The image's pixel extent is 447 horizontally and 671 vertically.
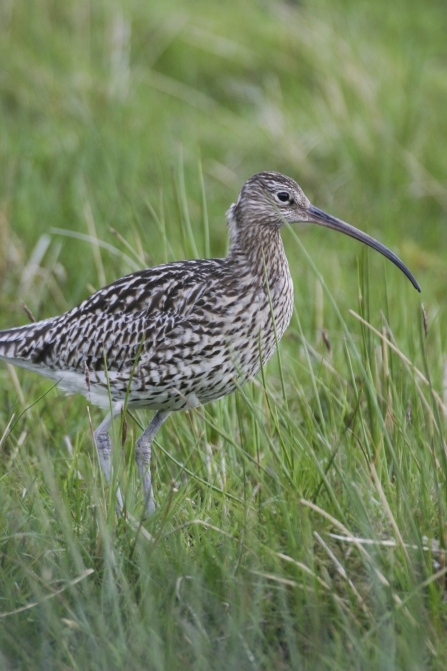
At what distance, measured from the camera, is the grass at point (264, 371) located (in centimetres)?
324

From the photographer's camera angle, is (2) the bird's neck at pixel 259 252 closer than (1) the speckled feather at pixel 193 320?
No

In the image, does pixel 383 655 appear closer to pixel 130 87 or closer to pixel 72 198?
pixel 72 198

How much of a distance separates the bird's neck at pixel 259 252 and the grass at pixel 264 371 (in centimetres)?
31

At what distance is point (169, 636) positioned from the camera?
10.1 ft

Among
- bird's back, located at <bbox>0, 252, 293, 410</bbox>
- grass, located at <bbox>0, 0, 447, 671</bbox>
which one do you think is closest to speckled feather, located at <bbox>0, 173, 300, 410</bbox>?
bird's back, located at <bbox>0, 252, 293, 410</bbox>

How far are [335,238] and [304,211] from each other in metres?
3.70

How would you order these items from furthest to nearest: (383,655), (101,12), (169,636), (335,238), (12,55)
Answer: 1. (101,12)
2. (12,55)
3. (335,238)
4. (169,636)
5. (383,655)

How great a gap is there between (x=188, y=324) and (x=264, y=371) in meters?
0.73

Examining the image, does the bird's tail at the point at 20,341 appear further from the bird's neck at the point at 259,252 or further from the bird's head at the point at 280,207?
the bird's head at the point at 280,207

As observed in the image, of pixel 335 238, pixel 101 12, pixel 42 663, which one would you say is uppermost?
pixel 101 12

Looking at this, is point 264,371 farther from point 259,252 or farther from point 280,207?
point 280,207

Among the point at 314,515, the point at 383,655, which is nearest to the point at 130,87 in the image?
the point at 314,515

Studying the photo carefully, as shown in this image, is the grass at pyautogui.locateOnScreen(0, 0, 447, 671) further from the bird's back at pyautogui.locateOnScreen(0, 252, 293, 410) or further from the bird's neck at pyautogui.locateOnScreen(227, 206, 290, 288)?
the bird's neck at pyautogui.locateOnScreen(227, 206, 290, 288)

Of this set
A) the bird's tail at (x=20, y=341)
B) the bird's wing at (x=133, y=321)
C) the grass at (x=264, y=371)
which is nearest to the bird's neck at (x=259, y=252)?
the bird's wing at (x=133, y=321)
